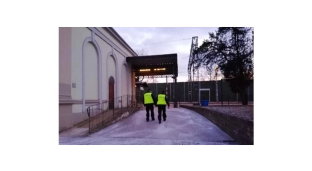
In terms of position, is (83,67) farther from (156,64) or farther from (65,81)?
(156,64)

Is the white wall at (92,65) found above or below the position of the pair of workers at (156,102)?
above

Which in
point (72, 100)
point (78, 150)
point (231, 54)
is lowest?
point (78, 150)

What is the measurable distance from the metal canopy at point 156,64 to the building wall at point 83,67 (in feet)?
7.26

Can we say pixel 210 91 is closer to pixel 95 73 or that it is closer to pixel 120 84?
pixel 120 84

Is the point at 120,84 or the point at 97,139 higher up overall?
the point at 120,84

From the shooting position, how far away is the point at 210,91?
19453 mm

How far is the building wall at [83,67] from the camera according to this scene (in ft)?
17.6

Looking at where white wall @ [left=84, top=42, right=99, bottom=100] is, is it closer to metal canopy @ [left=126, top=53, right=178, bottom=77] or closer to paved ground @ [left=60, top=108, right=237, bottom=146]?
paved ground @ [left=60, top=108, right=237, bottom=146]

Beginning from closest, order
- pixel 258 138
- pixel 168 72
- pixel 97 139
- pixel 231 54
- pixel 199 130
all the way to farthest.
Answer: pixel 258 138
pixel 97 139
pixel 199 130
pixel 231 54
pixel 168 72

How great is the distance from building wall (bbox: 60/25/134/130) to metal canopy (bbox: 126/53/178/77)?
2213 mm

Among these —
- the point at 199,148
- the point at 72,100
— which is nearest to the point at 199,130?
the point at 199,148

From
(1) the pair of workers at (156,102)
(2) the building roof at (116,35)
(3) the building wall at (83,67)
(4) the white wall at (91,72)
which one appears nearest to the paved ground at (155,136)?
(1) the pair of workers at (156,102)

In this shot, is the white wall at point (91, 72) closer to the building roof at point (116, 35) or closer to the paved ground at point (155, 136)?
the building roof at point (116, 35)

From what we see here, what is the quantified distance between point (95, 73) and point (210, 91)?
14.6 m
